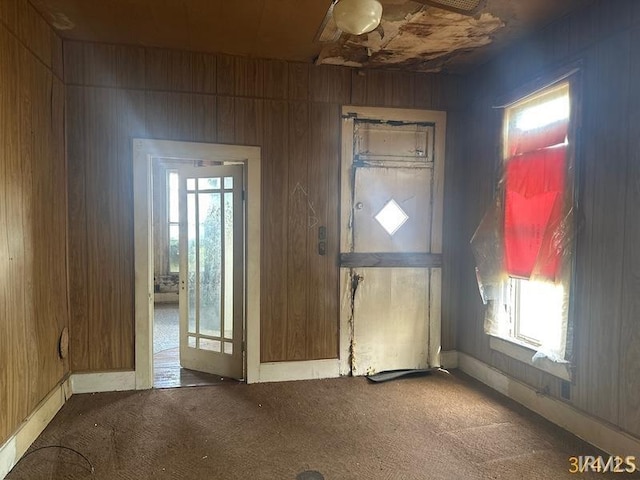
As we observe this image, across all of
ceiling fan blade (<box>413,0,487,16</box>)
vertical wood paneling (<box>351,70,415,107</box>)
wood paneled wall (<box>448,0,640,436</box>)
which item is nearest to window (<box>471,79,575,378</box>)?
wood paneled wall (<box>448,0,640,436</box>)

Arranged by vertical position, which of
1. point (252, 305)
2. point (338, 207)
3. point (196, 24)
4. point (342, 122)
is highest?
point (196, 24)

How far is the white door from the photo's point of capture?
3633mm

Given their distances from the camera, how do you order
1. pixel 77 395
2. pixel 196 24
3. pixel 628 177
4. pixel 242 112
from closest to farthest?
pixel 628 177 < pixel 196 24 < pixel 77 395 < pixel 242 112

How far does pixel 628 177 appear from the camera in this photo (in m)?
2.31

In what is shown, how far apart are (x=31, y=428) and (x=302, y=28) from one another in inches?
126

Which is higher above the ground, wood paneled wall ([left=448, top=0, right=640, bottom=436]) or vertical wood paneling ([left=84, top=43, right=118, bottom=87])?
vertical wood paneling ([left=84, top=43, right=118, bottom=87])

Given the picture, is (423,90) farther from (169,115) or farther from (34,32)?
(34,32)

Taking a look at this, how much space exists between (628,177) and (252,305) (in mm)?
2808

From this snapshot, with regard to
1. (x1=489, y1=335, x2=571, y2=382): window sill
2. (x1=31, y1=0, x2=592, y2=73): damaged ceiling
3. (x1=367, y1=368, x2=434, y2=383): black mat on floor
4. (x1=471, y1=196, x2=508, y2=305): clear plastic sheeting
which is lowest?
(x1=367, y1=368, x2=434, y2=383): black mat on floor

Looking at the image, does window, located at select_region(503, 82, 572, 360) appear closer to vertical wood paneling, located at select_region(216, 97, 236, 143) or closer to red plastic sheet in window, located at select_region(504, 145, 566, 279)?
red plastic sheet in window, located at select_region(504, 145, 566, 279)

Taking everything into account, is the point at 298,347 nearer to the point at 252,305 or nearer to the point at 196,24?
the point at 252,305

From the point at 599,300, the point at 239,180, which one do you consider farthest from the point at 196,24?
the point at 599,300

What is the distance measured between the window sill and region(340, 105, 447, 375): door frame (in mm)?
611

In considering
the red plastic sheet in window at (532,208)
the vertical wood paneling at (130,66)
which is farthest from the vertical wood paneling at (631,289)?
the vertical wood paneling at (130,66)
